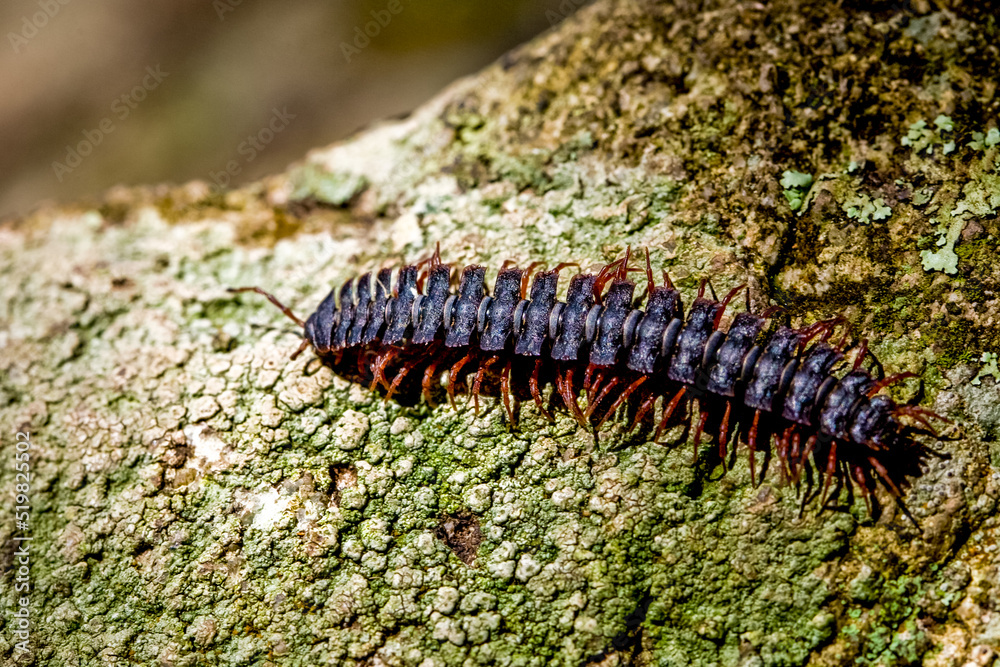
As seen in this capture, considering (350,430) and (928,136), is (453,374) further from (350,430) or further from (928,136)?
(928,136)

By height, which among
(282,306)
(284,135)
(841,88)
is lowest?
(282,306)

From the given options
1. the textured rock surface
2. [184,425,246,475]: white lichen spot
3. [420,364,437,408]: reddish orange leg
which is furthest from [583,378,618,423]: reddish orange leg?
[184,425,246,475]: white lichen spot

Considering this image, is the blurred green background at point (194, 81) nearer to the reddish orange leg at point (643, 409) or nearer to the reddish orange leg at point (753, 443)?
the reddish orange leg at point (643, 409)

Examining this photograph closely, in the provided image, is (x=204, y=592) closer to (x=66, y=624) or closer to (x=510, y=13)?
(x=66, y=624)

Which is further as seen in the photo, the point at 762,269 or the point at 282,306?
the point at 282,306

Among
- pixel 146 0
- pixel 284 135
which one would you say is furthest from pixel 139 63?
pixel 284 135

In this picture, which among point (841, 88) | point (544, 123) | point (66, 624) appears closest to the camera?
point (66, 624)
